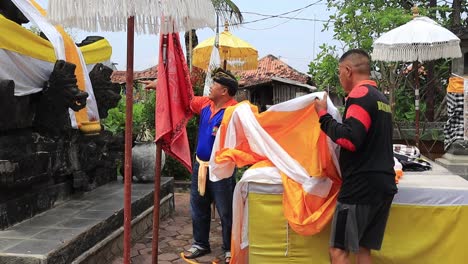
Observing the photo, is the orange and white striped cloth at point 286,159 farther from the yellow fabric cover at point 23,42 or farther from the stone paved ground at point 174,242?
the yellow fabric cover at point 23,42

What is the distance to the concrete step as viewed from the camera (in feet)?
11.6

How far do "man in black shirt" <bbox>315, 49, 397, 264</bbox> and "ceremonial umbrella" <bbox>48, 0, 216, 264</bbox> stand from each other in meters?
1.16

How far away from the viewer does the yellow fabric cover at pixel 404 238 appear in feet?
11.6

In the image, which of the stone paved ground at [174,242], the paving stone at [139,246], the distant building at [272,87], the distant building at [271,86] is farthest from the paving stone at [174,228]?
the distant building at [272,87]

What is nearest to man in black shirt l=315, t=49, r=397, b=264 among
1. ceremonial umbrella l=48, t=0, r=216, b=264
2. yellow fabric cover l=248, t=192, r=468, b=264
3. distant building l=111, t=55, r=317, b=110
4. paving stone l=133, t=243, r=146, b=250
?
yellow fabric cover l=248, t=192, r=468, b=264

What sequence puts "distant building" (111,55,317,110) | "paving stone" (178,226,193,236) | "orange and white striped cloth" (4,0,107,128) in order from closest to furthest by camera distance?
"orange and white striped cloth" (4,0,107,128) → "paving stone" (178,226,193,236) → "distant building" (111,55,317,110)

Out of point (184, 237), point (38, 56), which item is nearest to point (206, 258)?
point (184, 237)

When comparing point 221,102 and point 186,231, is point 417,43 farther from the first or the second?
point 186,231

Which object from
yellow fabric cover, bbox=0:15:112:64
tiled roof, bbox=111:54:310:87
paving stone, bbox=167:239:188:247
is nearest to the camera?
yellow fabric cover, bbox=0:15:112:64

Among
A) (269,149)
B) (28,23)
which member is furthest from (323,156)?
(28,23)

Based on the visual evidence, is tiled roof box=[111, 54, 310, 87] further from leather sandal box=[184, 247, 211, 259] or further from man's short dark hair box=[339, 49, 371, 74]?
man's short dark hair box=[339, 49, 371, 74]

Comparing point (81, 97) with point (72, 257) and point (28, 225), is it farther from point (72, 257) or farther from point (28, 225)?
point (72, 257)

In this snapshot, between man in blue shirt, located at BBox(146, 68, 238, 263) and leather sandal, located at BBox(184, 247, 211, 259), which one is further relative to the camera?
leather sandal, located at BBox(184, 247, 211, 259)

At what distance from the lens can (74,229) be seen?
4133 mm
